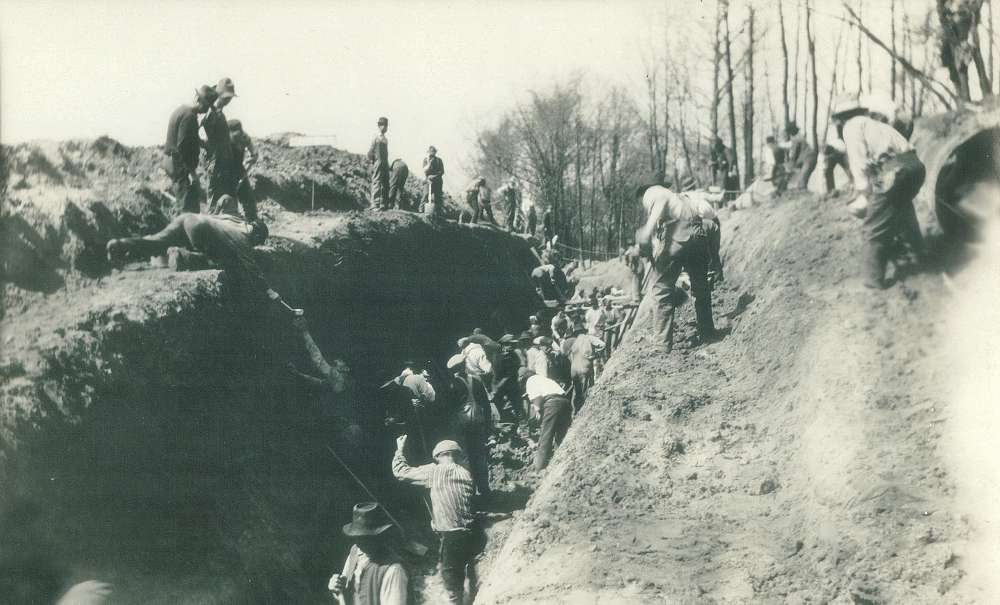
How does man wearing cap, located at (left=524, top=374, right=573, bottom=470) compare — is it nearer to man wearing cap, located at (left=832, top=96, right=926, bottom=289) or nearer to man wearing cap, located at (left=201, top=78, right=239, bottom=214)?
man wearing cap, located at (left=832, top=96, right=926, bottom=289)

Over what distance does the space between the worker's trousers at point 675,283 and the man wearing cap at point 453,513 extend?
3099mm

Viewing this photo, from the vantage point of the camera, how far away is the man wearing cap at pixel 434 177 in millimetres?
17438

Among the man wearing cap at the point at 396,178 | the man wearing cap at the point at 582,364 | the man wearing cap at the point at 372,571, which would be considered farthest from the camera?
the man wearing cap at the point at 396,178

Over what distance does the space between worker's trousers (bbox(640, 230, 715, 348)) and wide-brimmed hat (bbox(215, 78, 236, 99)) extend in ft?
19.0

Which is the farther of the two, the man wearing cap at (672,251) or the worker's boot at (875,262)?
the man wearing cap at (672,251)

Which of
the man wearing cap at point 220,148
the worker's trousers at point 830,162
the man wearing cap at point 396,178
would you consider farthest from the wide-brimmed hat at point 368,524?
the man wearing cap at point 396,178

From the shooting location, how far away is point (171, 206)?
34.8 ft

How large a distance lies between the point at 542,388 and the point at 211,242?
479cm

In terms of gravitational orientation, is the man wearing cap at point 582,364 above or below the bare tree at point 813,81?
below

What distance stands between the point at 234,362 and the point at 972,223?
7.67 meters

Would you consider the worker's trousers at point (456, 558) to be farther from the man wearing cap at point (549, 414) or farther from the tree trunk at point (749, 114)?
the tree trunk at point (749, 114)

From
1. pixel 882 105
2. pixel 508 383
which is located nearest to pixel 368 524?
pixel 882 105

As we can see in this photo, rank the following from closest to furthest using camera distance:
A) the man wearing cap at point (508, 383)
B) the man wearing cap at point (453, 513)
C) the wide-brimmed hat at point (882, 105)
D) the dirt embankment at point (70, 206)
Result: the wide-brimmed hat at point (882, 105), the dirt embankment at point (70, 206), the man wearing cap at point (453, 513), the man wearing cap at point (508, 383)

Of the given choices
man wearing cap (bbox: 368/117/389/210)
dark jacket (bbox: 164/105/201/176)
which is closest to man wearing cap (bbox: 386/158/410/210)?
man wearing cap (bbox: 368/117/389/210)
